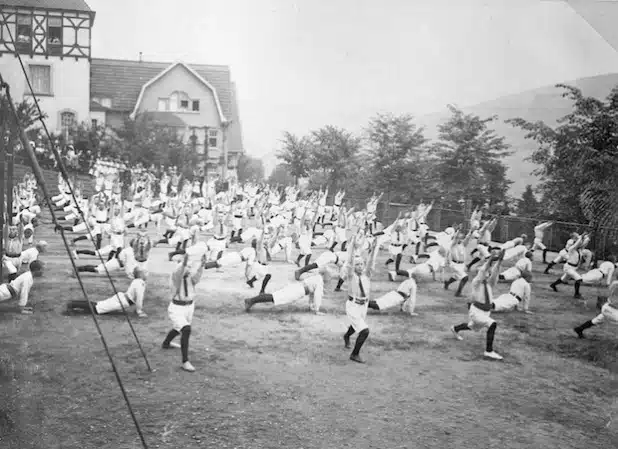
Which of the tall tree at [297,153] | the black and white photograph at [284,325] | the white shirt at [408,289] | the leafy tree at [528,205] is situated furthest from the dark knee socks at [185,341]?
the tall tree at [297,153]

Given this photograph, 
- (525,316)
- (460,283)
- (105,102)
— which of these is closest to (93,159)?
(105,102)

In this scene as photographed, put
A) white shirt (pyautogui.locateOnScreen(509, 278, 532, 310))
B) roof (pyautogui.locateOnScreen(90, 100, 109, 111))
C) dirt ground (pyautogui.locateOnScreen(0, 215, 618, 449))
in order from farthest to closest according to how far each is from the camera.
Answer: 1. roof (pyautogui.locateOnScreen(90, 100, 109, 111))
2. white shirt (pyautogui.locateOnScreen(509, 278, 532, 310))
3. dirt ground (pyautogui.locateOnScreen(0, 215, 618, 449))

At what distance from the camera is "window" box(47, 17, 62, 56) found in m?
7.35

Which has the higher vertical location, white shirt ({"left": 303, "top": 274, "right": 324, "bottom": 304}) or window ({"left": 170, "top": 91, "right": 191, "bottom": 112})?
window ({"left": 170, "top": 91, "right": 191, "bottom": 112})

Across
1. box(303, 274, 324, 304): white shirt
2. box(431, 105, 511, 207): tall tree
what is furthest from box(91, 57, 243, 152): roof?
box(431, 105, 511, 207): tall tree

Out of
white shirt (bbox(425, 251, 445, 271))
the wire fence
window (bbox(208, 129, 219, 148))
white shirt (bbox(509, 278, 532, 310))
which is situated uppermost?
window (bbox(208, 129, 219, 148))

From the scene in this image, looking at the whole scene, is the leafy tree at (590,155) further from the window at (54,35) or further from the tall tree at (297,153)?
the tall tree at (297,153)

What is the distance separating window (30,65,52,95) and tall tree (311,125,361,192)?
83.8 ft

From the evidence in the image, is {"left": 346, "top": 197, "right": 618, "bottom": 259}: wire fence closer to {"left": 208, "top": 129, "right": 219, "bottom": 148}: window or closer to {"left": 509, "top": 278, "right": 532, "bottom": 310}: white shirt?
{"left": 509, "top": 278, "right": 532, "bottom": 310}: white shirt

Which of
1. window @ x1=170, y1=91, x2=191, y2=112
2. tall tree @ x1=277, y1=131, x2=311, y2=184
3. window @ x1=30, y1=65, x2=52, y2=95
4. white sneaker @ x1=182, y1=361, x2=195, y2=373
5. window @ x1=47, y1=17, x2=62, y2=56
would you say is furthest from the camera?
tall tree @ x1=277, y1=131, x2=311, y2=184

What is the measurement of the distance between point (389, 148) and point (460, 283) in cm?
1459

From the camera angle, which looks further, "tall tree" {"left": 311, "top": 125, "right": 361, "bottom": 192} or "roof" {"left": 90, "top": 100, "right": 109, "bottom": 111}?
"tall tree" {"left": 311, "top": 125, "right": 361, "bottom": 192}

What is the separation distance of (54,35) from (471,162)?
20.1m

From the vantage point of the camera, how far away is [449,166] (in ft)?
81.2
